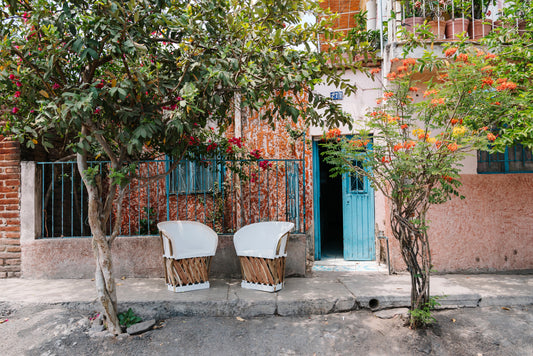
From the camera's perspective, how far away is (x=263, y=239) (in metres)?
5.01

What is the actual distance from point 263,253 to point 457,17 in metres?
5.14

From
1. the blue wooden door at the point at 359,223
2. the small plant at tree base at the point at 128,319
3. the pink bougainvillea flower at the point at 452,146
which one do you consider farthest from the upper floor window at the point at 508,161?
the small plant at tree base at the point at 128,319

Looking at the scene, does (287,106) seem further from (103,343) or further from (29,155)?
(29,155)

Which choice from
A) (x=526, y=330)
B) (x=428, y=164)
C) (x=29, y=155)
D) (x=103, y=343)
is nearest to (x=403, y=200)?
(x=428, y=164)

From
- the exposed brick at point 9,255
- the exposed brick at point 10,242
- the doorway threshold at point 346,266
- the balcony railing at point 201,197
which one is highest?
the balcony railing at point 201,197

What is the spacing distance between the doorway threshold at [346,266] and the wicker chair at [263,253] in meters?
1.53

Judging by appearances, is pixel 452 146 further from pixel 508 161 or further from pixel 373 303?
pixel 508 161

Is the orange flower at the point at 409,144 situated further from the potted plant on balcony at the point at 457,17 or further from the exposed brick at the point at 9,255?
the exposed brick at the point at 9,255

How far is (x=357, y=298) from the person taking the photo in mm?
4414

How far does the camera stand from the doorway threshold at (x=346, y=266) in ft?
19.9

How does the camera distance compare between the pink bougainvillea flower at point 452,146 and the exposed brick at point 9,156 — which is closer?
the pink bougainvillea flower at point 452,146

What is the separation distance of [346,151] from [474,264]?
3.53 meters

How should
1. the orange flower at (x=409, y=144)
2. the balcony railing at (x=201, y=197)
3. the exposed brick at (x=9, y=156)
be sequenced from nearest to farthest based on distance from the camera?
the orange flower at (x=409, y=144), the exposed brick at (x=9, y=156), the balcony railing at (x=201, y=197)

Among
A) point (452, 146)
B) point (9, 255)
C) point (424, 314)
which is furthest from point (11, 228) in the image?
point (452, 146)
